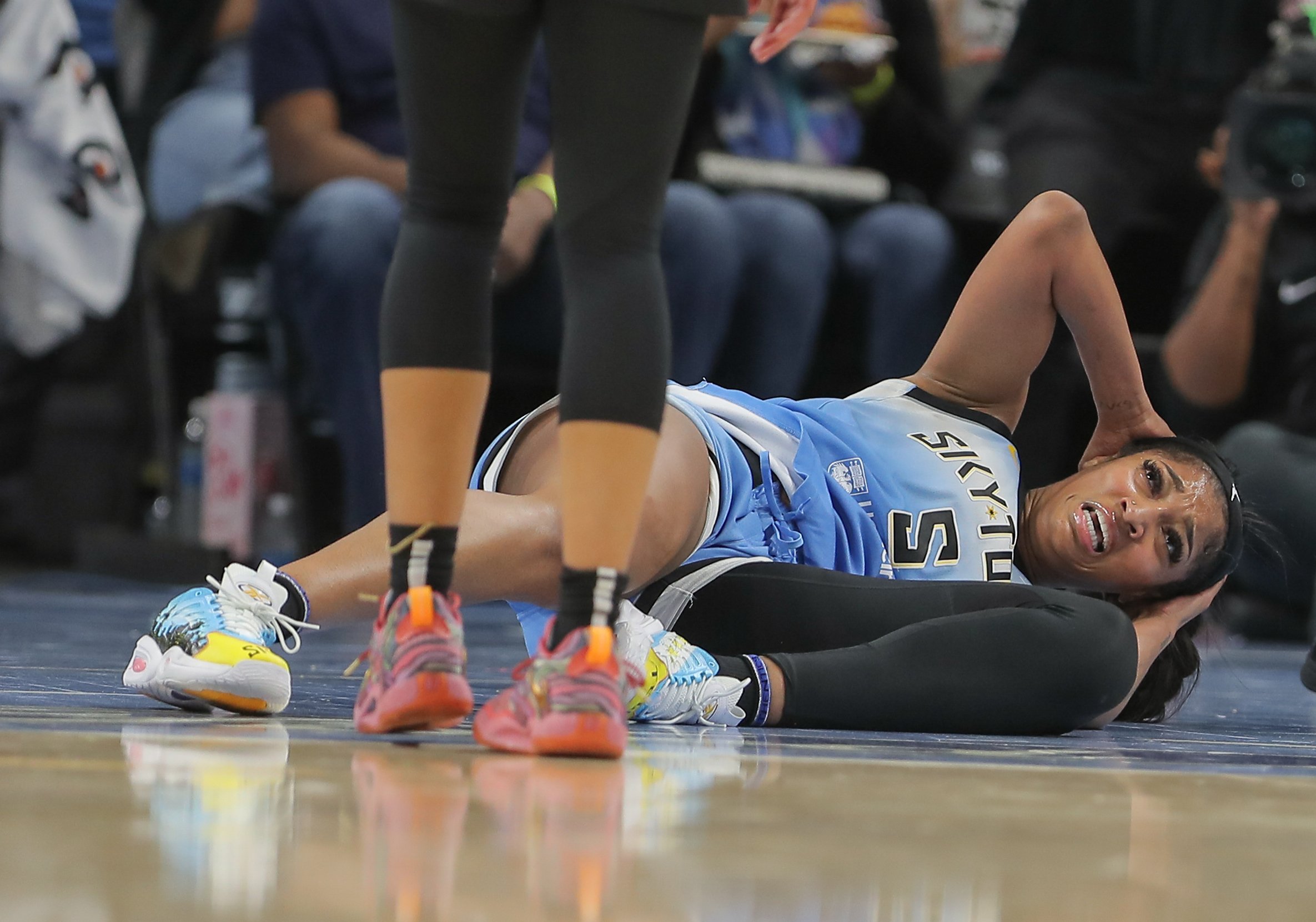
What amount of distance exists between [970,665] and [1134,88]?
1985 millimetres

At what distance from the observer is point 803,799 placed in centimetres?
79

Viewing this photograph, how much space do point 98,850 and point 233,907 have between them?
4.2 inches

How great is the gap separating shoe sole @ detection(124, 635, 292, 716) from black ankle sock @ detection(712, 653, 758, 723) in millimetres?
332

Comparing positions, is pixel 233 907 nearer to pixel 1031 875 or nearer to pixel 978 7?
pixel 1031 875

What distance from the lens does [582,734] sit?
35.3 inches

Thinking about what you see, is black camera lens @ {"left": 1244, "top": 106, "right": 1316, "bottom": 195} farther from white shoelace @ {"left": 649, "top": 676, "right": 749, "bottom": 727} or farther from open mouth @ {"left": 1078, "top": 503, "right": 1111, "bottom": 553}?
white shoelace @ {"left": 649, "top": 676, "right": 749, "bottom": 727}

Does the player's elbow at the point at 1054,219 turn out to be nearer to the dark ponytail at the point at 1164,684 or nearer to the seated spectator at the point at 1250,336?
the dark ponytail at the point at 1164,684

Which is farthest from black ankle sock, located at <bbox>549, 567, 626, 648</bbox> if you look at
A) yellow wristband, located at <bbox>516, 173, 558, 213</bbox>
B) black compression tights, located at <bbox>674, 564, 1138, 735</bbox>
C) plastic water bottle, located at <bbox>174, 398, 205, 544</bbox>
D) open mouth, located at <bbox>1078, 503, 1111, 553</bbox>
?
plastic water bottle, located at <bbox>174, 398, 205, 544</bbox>

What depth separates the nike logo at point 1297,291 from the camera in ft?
8.73

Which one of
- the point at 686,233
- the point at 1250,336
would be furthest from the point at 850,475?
the point at 1250,336

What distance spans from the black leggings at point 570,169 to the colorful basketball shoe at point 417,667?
0.51 feet

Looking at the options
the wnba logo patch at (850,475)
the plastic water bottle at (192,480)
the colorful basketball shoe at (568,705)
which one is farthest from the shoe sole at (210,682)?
the plastic water bottle at (192,480)

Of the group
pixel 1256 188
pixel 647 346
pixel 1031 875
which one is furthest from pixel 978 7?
pixel 1031 875

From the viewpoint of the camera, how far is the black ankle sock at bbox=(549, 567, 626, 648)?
0.93m
